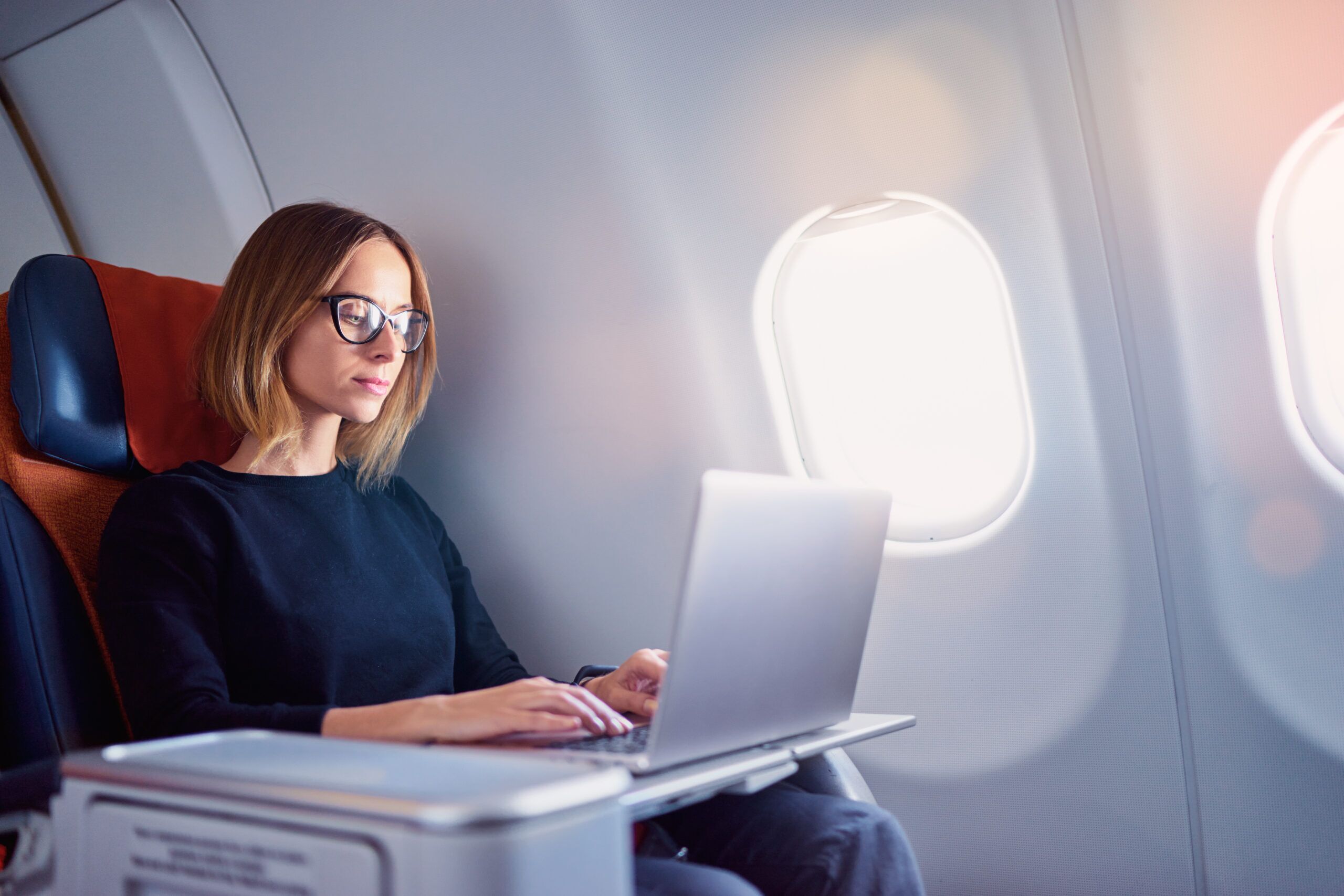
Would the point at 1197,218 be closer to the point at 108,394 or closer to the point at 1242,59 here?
the point at 1242,59

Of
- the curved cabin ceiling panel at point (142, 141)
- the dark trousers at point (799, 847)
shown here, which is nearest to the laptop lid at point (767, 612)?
the dark trousers at point (799, 847)

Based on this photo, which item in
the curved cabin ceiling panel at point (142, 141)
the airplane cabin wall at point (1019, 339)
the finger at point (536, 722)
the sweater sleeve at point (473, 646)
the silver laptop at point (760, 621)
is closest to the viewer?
the silver laptop at point (760, 621)

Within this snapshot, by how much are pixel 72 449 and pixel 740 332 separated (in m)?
1.12

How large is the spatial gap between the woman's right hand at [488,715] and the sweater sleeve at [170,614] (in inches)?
5.1

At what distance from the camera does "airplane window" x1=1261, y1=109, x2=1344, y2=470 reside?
155 cm

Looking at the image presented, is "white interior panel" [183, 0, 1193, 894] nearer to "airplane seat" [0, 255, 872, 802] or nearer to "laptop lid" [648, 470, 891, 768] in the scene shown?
"airplane seat" [0, 255, 872, 802]

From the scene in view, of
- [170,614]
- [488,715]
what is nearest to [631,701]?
[488,715]

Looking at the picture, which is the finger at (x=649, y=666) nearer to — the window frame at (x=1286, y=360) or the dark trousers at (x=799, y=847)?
the dark trousers at (x=799, y=847)

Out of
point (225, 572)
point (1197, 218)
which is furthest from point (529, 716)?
point (1197, 218)

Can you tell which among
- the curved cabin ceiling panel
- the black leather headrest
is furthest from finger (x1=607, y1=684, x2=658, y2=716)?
the curved cabin ceiling panel

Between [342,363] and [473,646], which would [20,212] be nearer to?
[342,363]

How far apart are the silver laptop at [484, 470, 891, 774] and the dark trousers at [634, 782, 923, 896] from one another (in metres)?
0.14

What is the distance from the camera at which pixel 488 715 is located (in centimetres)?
103

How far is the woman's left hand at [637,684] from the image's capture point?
4.46 ft
